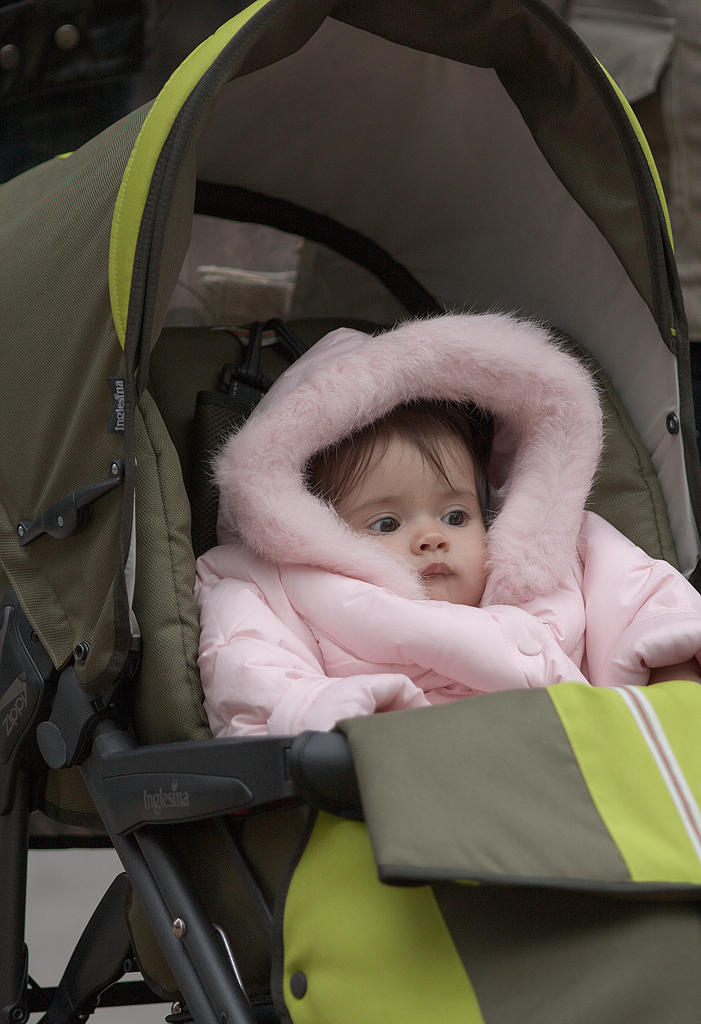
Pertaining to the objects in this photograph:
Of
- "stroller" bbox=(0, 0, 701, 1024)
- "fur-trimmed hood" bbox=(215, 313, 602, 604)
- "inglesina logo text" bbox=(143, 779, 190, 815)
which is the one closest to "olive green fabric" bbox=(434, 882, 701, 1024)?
"stroller" bbox=(0, 0, 701, 1024)

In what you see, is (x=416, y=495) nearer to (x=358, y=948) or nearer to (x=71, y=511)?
(x=71, y=511)

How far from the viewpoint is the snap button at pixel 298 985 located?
827 mm

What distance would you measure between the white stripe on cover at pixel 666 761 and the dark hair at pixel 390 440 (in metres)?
0.43

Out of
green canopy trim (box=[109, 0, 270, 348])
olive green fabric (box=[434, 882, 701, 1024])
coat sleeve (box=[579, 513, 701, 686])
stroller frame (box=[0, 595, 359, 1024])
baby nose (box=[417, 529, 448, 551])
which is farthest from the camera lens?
baby nose (box=[417, 529, 448, 551])

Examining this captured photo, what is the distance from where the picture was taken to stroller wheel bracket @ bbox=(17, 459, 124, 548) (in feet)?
3.20

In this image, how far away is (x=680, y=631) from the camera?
1.04 metres

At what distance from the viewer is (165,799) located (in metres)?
0.92

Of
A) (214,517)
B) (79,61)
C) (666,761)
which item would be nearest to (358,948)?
(666,761)

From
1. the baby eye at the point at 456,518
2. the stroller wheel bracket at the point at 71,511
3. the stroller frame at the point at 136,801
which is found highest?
the stroller wheel bracket at the point at 71,511

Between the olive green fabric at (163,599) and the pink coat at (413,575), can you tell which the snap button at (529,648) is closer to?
the pink coat at (413,575)

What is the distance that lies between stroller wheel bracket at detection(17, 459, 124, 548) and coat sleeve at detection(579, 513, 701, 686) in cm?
59

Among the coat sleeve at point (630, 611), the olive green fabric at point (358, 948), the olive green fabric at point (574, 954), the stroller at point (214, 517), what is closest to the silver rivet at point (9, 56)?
the stroller at point (214, 517)

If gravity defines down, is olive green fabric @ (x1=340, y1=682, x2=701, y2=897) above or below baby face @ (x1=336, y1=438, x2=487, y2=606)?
above

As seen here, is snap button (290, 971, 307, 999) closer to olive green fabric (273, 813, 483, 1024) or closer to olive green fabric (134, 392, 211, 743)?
olive green fabric (273, 813, 483, 1024)
